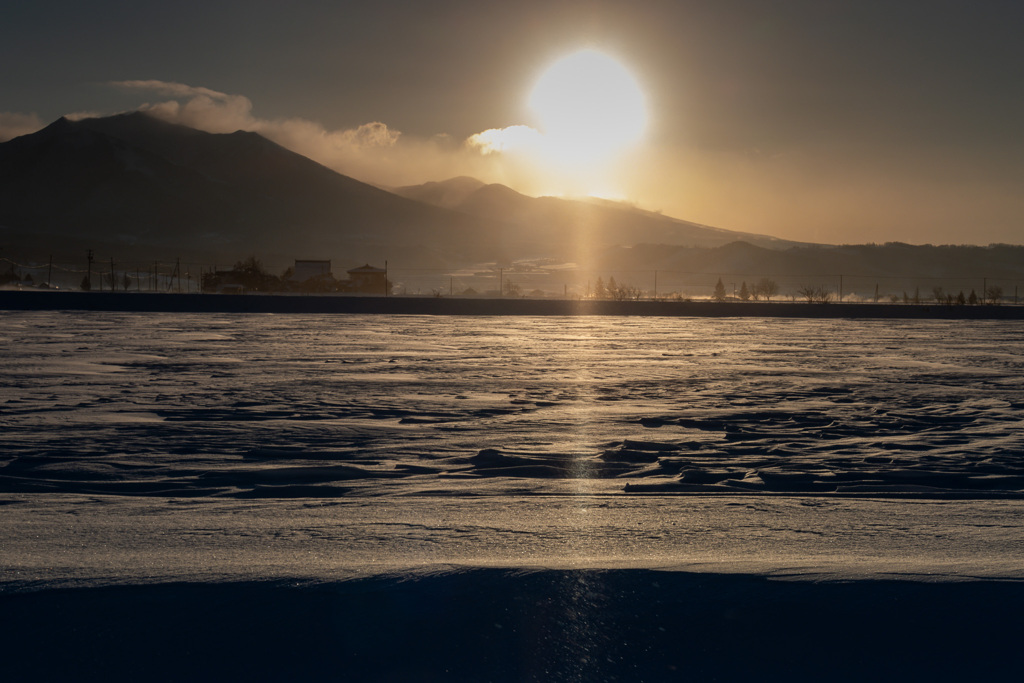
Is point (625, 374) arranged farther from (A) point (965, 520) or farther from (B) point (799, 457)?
(A) point (965, 520)

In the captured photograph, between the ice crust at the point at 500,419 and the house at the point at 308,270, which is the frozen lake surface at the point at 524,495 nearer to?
the ice crust at the point at 500,419

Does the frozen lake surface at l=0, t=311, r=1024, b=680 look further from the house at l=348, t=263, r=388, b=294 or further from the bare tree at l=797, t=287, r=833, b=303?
the house at l=348, t=263, r=388, b=294

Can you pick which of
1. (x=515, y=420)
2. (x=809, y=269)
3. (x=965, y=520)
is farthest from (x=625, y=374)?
(x=809, y=269)

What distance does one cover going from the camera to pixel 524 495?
5.18 metres

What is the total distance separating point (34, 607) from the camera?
3070mm

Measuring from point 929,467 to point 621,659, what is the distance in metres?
4.34

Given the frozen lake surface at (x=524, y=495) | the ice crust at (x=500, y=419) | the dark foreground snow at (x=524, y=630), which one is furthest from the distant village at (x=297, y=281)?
the dark foreground snow at (x=524, y=630)

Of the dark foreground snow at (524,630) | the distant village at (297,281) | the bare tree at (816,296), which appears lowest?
the dark foreground snow at (524,630)

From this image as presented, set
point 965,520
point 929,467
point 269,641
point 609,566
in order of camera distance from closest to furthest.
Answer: point 269,641, point 609,566, point 965,520, point 929,467

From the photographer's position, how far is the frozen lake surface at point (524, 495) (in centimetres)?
317

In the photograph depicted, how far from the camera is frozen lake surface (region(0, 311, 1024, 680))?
3170 millimetres

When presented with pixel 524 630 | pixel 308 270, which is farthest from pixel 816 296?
pixel 524 630

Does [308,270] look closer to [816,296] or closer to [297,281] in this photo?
[297,281]

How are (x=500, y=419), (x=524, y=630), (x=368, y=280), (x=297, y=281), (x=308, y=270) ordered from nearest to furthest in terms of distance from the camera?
(x=524, y=630) → (x=500, y=419) → (x=297, y=281) → (x=368, y=280) → (x=308, y=270)
